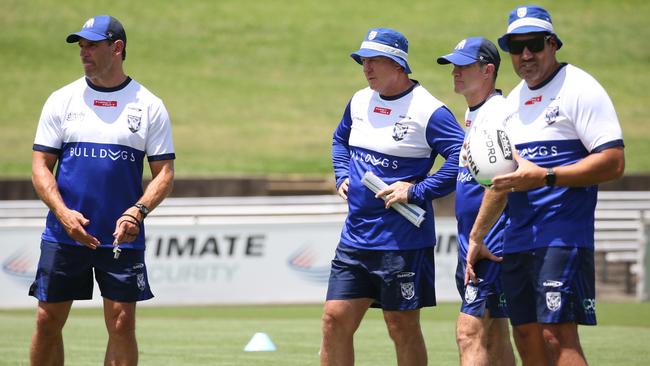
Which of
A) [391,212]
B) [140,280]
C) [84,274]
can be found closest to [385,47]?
[391,212]

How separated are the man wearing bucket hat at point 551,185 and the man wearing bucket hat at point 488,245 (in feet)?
3.08

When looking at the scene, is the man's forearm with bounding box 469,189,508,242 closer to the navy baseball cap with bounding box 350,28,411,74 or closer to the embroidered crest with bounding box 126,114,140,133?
the navy baseball cap with bounding box 350,28,411,74

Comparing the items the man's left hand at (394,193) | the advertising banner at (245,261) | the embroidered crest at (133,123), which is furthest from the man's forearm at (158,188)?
the advertising banner at (245,261)

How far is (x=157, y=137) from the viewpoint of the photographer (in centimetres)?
792

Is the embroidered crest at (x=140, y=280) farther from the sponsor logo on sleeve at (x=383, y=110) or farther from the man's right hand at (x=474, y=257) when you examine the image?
the man's right hand at (x=474, y=257)

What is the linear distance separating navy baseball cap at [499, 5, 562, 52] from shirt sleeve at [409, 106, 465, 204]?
52.4 inches

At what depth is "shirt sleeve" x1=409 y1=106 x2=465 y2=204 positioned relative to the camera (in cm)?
796

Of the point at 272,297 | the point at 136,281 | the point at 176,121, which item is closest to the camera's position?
the point at 136,281

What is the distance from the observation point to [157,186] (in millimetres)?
7883

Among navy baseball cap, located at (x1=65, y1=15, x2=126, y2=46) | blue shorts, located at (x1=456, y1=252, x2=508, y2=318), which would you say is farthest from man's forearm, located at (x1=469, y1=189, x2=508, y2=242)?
navy baseball cap, located at (x1=65, y1=15, x2=126, y2=46)

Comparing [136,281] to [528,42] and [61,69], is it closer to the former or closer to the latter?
[528,42]

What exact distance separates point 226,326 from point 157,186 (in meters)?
6.63

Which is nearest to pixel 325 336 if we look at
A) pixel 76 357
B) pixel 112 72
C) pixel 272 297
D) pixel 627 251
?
pixel 112 72

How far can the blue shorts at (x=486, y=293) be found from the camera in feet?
25.4
